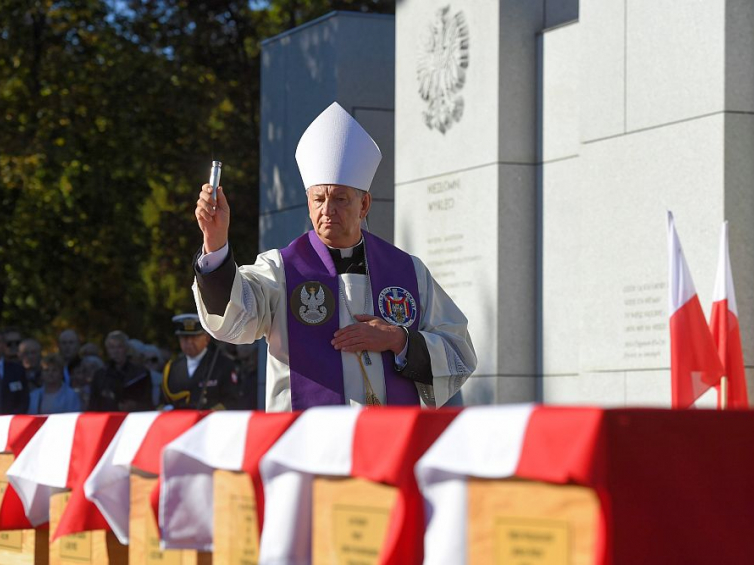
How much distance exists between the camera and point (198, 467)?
3.80 meters

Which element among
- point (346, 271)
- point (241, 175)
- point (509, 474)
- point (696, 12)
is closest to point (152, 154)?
point (241, 175)

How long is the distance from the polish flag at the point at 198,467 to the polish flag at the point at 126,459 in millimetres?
182

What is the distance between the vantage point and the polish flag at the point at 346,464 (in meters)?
3.08

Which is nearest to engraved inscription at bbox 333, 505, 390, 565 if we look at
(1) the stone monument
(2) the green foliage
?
(1) the stone monument

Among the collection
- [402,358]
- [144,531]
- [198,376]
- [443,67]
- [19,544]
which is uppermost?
[443,67]

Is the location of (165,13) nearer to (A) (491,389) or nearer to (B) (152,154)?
(B) (152,154)

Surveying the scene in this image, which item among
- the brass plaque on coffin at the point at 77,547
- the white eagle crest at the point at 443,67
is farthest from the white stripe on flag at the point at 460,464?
the white eagle crest at the point at 443,67

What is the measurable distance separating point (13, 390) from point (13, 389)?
0.01 metres

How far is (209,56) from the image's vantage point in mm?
24141

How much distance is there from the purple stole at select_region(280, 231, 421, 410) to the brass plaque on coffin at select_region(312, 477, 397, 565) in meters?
1.83

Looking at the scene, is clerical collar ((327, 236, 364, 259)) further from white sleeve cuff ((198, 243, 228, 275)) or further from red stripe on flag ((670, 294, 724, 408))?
red stripe on flag ((670, 294, 724, 408))

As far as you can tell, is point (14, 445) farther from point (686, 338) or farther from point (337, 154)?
point (686, 338)

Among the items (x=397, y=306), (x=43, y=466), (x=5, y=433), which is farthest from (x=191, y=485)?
(x=397, y=306)

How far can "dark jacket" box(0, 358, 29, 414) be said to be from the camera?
1437 centimetres
